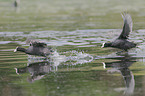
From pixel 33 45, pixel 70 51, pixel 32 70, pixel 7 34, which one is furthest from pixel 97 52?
pixel 7 34

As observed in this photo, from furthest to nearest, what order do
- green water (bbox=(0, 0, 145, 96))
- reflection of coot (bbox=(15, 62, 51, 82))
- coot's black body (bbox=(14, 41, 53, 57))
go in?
coot's black body (bbox=(14, 41, 53, 57)) → reflection of coot (bbox=(15, 62, 51, 82)) → green water (bbox=(0, 0, 145, 96))

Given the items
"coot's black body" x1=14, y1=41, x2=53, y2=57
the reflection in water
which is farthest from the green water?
"coot's black body" x1=14, y1=41, x2=53, y2=57

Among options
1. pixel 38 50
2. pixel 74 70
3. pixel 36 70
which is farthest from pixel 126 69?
pixel 38 50

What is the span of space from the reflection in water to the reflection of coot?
74.0 inches

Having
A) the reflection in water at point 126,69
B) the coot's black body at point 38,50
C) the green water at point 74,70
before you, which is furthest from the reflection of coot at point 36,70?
the reflection in water at point 126,69

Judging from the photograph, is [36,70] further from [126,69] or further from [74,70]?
[126,69]

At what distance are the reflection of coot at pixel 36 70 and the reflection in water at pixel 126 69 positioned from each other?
188cm

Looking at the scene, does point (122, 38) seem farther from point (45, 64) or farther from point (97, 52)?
point (45, 64)

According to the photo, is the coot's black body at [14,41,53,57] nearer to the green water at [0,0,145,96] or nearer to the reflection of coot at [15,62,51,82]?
the green water at [0,0,145,96]

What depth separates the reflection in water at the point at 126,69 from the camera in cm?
A: 770

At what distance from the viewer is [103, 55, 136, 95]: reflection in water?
770 centimetres

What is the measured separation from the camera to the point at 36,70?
1012 centimetres

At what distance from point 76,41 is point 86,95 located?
8779 mm

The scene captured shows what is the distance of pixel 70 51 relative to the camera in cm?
1305
